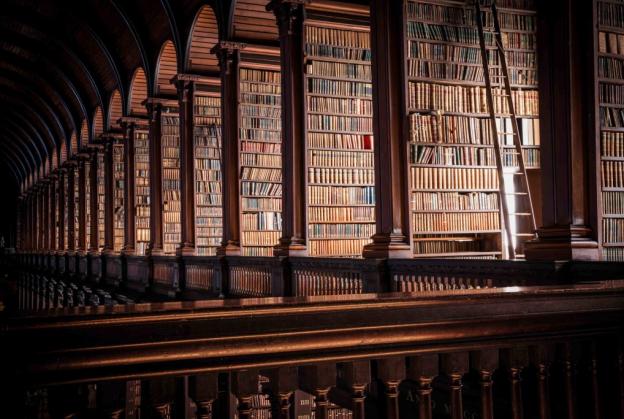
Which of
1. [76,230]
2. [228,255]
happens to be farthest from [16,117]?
[228,255]

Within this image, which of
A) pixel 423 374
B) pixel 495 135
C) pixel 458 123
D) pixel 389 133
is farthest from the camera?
pixel 458 123

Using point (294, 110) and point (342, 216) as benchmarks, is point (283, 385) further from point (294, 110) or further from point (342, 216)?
point (342, 216)

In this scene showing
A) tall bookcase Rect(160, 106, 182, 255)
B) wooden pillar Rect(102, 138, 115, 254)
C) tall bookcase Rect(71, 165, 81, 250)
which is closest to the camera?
tall bookcase Rect(160, 106, 182, 255)

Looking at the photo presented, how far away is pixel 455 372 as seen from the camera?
4.56 ft

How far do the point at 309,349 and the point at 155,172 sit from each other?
35.7 ft

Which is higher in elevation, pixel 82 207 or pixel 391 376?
pixel 82 207

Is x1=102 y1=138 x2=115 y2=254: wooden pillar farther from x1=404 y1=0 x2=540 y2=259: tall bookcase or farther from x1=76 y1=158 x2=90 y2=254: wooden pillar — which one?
x1=404 y1=0 x2=540 y2=259: tall bookcase

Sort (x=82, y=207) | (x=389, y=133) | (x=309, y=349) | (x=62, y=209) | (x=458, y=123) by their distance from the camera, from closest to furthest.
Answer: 1. (x=309, y=349)
2. (x=389, y=133)
3. (x=458, y=123)
4. (x=82, y=207)
5. (x=62, y=209)

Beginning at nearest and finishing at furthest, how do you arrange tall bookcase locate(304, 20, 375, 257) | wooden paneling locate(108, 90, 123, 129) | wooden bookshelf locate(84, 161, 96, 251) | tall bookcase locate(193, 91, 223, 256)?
1. tall bookcase locate(304, 20, 375, 257)
2. tall bookcase locate(193, 91, 223, 256)
3. wooden paneling locate(108, 90, 123, 129)
4. wooden bookshelf locate(84, 161, 96, 251)

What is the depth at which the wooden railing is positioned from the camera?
1067mm

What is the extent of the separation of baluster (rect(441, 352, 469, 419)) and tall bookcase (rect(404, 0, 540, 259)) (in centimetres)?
475

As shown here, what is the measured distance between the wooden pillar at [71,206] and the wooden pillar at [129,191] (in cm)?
773

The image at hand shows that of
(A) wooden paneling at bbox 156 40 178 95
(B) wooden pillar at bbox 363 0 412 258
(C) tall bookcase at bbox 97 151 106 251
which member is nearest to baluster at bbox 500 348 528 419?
(B) wooden pillar at bbox 363 0 412 258

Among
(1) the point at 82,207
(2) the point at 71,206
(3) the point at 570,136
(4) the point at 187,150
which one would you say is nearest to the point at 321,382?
(3) the point at 570,136
